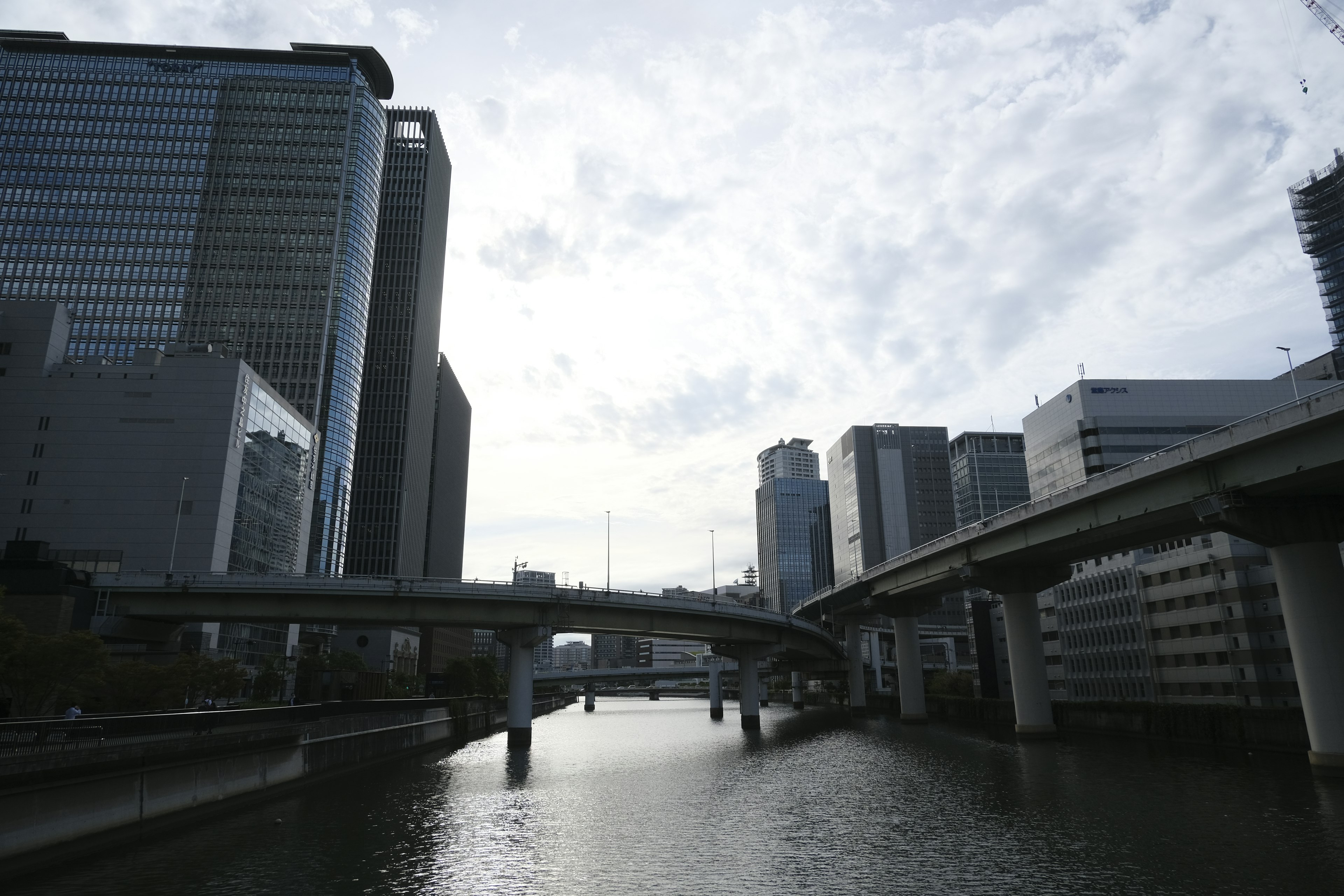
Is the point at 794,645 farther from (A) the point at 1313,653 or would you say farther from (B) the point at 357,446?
(B) the point at 357,446

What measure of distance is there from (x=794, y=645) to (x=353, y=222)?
119m

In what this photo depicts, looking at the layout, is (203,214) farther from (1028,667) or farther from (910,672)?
(1028,667)

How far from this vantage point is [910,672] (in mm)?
89875

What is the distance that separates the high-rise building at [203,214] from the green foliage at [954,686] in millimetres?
107566

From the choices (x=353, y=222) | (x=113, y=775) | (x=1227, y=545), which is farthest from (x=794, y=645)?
(x=353, y=222)

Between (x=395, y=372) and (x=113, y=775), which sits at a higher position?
(x=395, y=372)

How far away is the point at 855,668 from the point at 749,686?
99.2 feet

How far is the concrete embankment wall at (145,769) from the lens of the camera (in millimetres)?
23484

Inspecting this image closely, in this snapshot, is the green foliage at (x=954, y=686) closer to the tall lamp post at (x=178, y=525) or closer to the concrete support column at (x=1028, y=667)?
the concrete support column at (x=1028, y=667)

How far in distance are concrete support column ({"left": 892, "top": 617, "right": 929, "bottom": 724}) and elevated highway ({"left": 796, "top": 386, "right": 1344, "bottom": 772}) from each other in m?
26.2

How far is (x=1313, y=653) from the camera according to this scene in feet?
125

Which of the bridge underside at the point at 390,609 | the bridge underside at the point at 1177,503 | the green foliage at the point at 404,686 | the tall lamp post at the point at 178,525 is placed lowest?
the green foliage at the point at 404,686

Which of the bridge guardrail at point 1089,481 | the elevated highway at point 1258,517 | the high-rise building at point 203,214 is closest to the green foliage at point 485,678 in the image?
the high-rise building at point 203,214

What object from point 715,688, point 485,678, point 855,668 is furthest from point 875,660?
point 485,678
